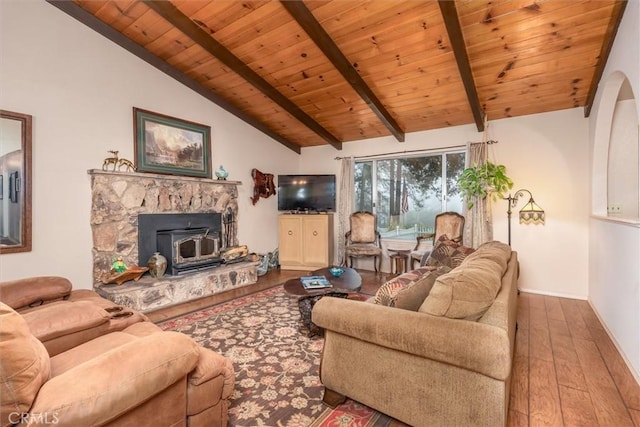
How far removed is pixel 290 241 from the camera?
5.57 meters

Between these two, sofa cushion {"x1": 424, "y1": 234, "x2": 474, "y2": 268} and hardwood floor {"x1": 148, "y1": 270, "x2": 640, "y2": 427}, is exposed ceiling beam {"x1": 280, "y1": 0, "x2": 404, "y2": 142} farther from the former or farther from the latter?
hardwood floor {"x1": 148, "y1": 270, "x2": 640, "y2": 427}

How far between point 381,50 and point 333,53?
1.79 feet

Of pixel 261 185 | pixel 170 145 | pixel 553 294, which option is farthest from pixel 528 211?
pixel 170 145

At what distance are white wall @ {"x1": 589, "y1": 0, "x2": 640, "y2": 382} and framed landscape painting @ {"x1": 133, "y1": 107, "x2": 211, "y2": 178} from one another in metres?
4.68

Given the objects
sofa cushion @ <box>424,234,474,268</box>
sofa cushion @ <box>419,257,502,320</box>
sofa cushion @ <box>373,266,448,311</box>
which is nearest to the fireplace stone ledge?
sofa cushion @ <box>424,234,474,268</box>

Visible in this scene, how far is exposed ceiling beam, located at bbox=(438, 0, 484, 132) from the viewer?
2.58 m

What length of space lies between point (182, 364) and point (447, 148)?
4756mm

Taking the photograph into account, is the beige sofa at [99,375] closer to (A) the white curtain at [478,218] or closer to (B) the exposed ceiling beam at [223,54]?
(B) the exposed ceiling beam at [223,54]

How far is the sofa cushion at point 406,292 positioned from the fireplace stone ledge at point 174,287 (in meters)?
2.83

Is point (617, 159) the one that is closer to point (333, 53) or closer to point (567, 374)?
point (567, 374)

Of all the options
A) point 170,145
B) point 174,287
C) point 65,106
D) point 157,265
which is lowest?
point 174,287

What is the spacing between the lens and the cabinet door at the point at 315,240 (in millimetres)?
5398

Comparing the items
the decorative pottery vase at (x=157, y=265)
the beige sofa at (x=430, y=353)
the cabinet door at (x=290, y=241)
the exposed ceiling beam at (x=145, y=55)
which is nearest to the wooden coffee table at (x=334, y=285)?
the beige sofa at (x=430, y=353)

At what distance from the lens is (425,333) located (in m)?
1.35
